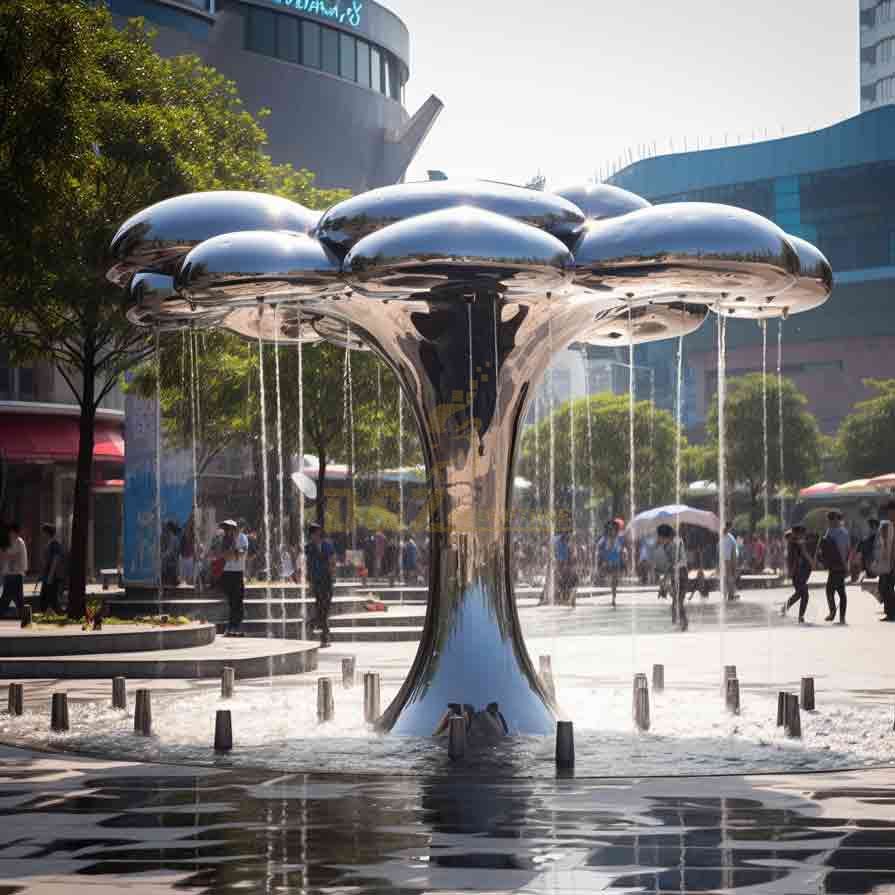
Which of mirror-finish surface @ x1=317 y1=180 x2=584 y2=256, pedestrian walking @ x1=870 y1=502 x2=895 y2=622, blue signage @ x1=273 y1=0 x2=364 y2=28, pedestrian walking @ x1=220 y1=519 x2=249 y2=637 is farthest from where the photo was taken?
blue signage @ x1=273 y1=0 x2=364 y2=28

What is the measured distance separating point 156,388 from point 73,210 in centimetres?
360

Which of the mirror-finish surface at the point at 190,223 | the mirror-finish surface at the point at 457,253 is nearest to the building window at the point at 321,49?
the mirror-finish surface at the point at 190,223

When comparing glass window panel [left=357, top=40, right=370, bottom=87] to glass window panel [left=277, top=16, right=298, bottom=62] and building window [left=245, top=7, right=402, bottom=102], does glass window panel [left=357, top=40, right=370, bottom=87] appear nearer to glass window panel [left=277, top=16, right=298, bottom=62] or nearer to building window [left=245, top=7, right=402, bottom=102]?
building window [left=245, top=7, right=402, bottom=102]

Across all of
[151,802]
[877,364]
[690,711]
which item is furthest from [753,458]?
[151,802]

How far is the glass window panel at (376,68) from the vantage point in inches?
2596

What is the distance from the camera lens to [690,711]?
13953mm

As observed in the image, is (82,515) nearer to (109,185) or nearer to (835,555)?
(109,185)

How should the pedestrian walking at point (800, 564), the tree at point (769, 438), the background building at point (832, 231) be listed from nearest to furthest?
the pedestrian walking at point (800, 564)
the tree at point (769, 438)
the background building at point (832, 231)

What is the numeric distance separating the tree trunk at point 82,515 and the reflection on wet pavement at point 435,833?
12387mm

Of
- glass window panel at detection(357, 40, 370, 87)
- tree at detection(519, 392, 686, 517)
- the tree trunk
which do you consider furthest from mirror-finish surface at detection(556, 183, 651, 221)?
glass window panel at detection(357, 40, 370, 87)

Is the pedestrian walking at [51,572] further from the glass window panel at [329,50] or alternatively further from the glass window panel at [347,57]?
the glass window panel at [347,57]

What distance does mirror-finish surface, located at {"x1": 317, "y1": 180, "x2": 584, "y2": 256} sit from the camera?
11.1 m

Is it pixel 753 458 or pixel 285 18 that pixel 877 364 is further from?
pixel 285 18

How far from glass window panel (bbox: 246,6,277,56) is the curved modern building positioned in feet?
0.11
